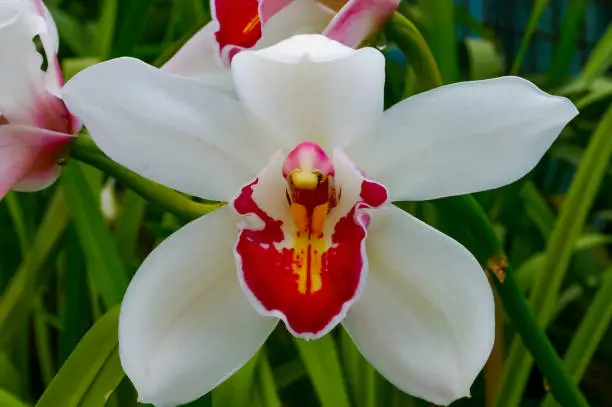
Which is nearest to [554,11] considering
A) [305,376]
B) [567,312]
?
[567,312]

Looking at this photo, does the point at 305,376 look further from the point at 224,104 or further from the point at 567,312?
the point at 224,104

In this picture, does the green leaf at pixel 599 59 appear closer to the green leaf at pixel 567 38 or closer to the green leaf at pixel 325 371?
the green leaf at pixel 567 38

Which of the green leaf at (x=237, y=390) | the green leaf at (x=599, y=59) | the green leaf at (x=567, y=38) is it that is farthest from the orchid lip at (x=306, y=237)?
the green leaf at (x=567, y=38)

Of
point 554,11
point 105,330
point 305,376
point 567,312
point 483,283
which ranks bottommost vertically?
point 554,11

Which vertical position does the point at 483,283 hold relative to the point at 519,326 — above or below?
above

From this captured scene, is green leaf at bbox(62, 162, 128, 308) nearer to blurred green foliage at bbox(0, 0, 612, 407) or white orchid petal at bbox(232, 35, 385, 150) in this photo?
blurred green foliage at bbox(0, 0, 612, 407)

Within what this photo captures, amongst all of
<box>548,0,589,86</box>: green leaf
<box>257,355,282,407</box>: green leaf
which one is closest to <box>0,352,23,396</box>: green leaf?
<box>257,355,282,407</box>: green leaf
